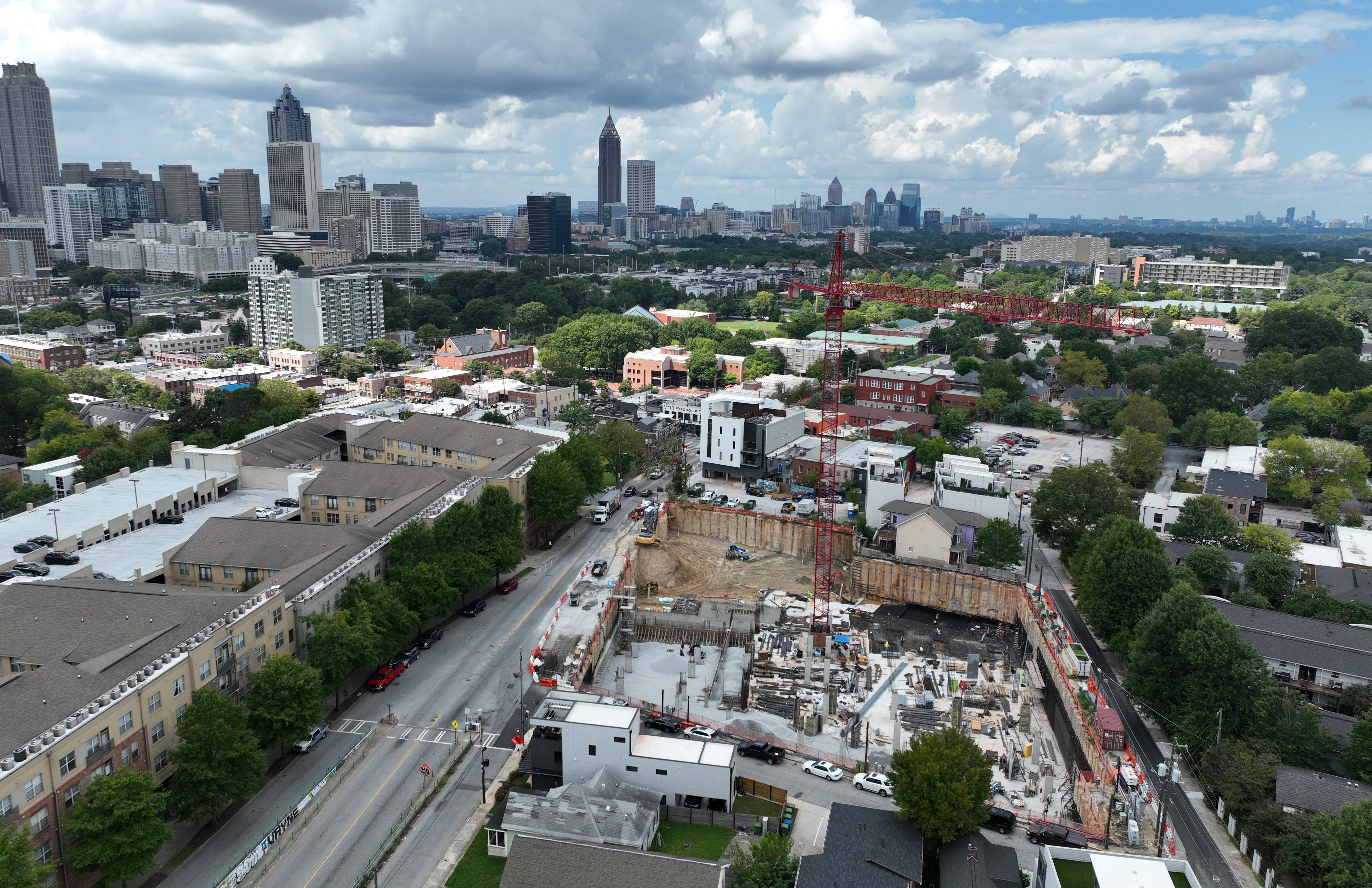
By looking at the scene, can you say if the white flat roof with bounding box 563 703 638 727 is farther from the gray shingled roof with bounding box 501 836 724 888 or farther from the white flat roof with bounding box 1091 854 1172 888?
the white flat roof with bounding box 1091 854 1172 888

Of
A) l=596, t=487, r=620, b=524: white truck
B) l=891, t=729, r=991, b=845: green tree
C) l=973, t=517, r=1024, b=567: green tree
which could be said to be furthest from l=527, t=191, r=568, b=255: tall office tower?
l=891, t=729, r=991, b=845: green tree

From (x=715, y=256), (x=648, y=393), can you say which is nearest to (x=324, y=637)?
(x=648, y=393)

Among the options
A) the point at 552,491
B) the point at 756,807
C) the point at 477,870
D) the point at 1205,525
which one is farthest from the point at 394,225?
the point at 477,870

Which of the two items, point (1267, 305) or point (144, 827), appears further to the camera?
point (1267, 305)

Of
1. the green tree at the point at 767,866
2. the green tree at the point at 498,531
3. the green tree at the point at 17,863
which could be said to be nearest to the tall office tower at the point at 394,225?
the green tree at the point at 498,531

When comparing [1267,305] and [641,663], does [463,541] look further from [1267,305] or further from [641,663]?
[1267,305]

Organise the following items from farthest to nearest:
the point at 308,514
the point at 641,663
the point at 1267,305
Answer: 1. the point at 1267,305
2. the point at 308,514
3. the point at 641,663
